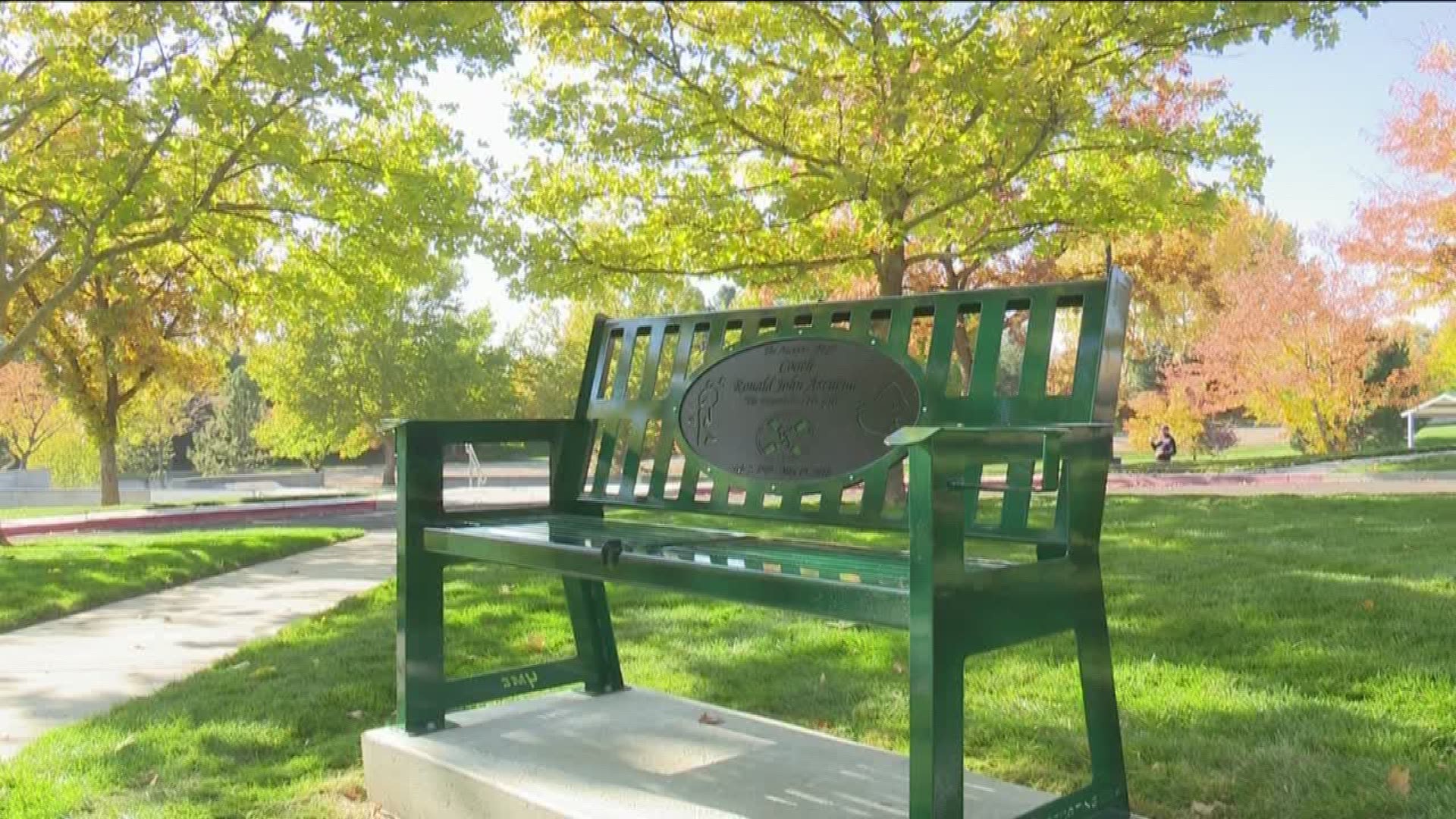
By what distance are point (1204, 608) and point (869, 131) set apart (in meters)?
5.71

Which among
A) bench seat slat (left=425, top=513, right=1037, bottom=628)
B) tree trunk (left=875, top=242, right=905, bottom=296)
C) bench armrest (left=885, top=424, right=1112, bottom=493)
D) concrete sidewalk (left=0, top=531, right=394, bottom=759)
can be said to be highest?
tree trunk (left=875, top=242, right=905, bottom=296)

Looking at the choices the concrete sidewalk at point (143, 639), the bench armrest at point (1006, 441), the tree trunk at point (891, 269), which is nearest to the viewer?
the bench armrest at point (1006, 441)

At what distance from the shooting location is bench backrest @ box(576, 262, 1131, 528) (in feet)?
7.41

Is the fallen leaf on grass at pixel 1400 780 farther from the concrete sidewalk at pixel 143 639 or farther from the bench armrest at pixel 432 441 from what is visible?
the concrete sidewalk at pixel 143 639

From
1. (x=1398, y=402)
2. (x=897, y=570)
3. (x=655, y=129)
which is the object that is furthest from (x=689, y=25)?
(x=1398, y=402)

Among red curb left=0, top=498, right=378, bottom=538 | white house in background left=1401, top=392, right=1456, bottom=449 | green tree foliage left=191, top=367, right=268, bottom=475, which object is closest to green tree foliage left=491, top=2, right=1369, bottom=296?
red curb left=0, top=498, right=378, bottom=538

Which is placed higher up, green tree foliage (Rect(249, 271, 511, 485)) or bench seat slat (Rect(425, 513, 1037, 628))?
green tree foliage (Rect(249, 271, 511, 485))

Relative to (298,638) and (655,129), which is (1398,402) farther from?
(298,638)

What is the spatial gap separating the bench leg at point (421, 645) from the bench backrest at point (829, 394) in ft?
1.86

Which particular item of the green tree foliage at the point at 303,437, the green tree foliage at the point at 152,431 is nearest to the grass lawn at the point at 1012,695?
the green tree foliage at the point at 152,431

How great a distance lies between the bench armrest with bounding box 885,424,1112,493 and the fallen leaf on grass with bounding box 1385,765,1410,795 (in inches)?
44.7

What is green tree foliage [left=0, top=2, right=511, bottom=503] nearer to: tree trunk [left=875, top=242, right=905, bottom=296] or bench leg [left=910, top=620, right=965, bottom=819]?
tree trunk [left=875, top=242, right=905, bottom=296]

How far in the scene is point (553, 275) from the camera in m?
10.3

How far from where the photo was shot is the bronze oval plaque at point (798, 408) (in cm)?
253
